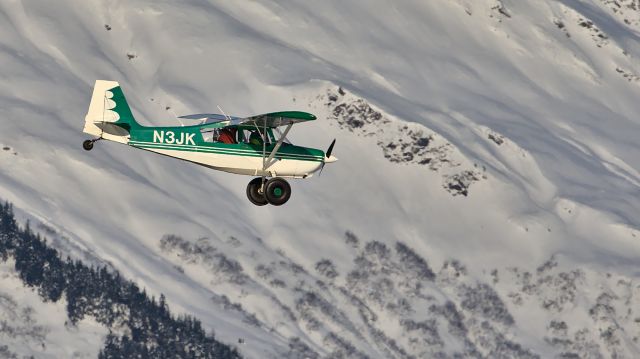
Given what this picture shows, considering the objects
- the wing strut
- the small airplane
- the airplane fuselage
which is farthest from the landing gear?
the airplane fuselage

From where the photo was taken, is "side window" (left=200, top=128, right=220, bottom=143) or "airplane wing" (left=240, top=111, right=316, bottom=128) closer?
"airplane wing" (left=240, top=111, right=316, bottom=128)

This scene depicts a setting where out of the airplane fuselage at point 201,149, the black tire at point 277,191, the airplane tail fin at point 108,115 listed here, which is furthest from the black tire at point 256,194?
the airplane tail fin at point 108,115

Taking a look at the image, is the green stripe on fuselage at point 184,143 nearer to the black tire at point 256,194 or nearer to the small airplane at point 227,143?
the small airplane at point 227,143

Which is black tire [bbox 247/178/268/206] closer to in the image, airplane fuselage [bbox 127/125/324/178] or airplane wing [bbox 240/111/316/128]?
airplane fuselage [bbox 127/125/324/178]

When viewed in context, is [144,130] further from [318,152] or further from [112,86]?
[318,152]

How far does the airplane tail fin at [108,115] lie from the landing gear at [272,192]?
6.81 metres

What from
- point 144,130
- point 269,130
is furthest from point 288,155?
point 144,130

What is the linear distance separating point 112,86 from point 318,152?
35.1 feet

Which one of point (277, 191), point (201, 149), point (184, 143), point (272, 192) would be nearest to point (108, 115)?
point (184, 143)

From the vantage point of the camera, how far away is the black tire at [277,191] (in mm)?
91188

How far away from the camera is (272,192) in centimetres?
9138

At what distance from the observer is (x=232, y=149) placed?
91188 mm

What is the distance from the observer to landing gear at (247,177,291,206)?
91.2 metres

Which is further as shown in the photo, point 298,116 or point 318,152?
point 318,152
